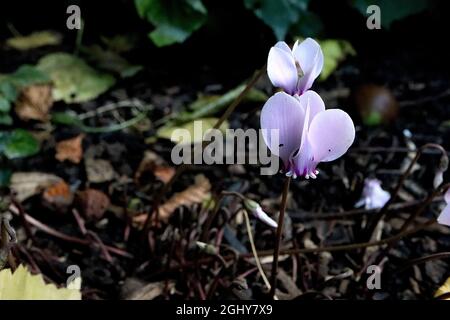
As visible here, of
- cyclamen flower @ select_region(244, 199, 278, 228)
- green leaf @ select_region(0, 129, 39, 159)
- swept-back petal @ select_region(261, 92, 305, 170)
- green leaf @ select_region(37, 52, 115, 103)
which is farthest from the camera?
green leaf @ select_region(37, 52, 115, 103)

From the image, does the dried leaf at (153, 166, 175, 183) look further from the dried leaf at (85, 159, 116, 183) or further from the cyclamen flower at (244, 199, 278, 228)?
the cyclamen flower at (244, 199, 278, 228)

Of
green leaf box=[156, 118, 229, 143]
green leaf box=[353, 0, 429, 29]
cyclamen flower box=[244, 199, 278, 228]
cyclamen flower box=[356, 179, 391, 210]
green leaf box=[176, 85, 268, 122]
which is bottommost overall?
cyclamen flower box=[244, 199, 278, 228]

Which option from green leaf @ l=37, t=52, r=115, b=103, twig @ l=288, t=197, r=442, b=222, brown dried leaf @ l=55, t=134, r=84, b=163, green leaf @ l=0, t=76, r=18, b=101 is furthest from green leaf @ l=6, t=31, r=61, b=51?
twig @ l=288, t=197, r=442, b=222

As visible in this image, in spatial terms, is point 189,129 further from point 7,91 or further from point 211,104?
point 7,91

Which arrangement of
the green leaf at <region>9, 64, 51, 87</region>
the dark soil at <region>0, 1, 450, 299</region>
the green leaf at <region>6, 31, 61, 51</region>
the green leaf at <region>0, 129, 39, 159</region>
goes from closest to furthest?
1. the dark soil at <region>0, 1, 450, 299</region>
2. the green leaf at <region>0, 129, 39, 159</region>
3. the green leaf at <region>9, 64, 51, 87</region>
4. the green leaf at <region>6, 31, 61, 51</region>

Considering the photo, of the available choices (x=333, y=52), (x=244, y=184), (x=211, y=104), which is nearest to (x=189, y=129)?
(x=211, y=104)

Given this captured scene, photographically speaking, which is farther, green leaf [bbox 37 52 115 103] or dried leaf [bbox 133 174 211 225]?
green leaf [bbox 37 52 115 103]

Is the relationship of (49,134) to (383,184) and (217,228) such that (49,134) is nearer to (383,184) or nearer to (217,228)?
(217,228)
